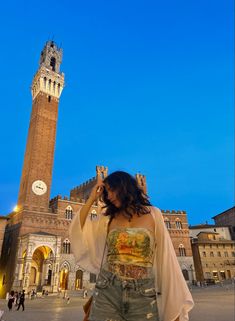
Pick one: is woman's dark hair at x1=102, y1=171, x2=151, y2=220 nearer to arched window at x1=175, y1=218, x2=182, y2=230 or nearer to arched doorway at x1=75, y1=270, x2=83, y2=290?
arched doorway at x1=75, y1=270, x2=83, y2=290

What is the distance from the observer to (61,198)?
40375mm

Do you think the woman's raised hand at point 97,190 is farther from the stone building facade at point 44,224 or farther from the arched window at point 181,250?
the arched window at point 181,250

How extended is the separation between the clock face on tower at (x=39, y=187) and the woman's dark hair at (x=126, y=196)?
37075 millimetres

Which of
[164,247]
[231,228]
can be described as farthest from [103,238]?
[231,228]

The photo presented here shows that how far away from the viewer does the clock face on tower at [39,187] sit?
3806cm

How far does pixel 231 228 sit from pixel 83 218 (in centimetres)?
6010

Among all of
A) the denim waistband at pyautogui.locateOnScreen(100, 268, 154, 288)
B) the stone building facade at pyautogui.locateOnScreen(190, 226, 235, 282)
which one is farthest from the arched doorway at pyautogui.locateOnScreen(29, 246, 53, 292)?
the denim waistband at pyautogui.locateOnScreen(100, 268, 154, 288)

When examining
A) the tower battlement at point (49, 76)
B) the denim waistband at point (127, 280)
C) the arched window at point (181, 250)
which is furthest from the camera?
the arched window at point (181, 250)

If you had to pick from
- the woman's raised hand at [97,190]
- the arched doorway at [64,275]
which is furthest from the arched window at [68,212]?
the woman's raised hand at [97,190]

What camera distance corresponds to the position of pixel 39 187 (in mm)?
38562

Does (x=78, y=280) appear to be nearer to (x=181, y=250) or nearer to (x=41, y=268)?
(x=41, y=268)

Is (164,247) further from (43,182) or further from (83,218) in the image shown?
(43,182)

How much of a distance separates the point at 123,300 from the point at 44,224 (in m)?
36.9

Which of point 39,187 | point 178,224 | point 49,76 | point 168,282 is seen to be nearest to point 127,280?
point 168,282
